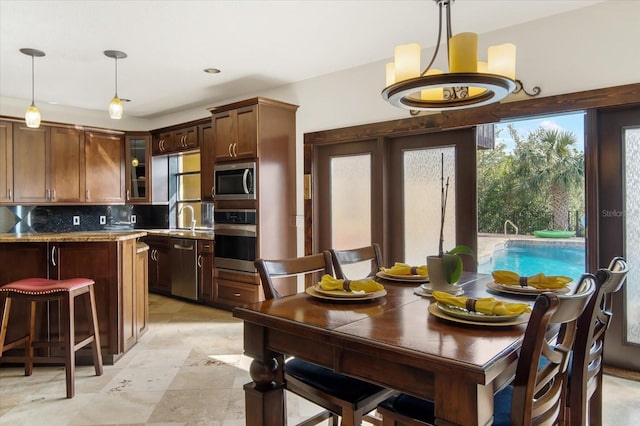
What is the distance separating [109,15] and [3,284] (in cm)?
218

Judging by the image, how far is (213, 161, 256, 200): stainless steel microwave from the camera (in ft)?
14.5

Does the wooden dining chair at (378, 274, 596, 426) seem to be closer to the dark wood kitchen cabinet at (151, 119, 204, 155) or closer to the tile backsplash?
the dark wood kitchen cabinet at (151, 119, 204, 155)

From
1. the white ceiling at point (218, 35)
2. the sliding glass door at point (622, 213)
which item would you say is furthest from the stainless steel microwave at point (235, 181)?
the sliding glass door at point (622, 213)

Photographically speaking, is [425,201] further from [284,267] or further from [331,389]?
[331,389]

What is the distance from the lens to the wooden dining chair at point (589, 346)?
4.92 ft

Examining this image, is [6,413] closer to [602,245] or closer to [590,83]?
[602,245]

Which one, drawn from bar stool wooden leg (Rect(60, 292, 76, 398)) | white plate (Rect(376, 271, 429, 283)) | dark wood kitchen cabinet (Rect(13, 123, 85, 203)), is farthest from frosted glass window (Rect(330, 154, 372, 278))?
dark wood kitchen cabinet (Rect(13, 123, 85, 203))

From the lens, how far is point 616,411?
2.42m

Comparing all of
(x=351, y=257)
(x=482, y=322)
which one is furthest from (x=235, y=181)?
(x=482, y=322)

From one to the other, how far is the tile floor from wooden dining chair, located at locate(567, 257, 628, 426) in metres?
0.89

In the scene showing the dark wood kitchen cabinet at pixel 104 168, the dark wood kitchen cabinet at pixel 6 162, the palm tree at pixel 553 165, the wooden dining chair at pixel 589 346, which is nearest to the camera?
the wooden dining chair at pixel 589 346

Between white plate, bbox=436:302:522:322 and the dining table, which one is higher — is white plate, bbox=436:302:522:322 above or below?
above

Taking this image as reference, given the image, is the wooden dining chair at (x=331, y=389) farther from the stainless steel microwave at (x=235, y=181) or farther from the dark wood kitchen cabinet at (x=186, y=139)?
the dark wood kitchen cabinet at (x=186, y=139)

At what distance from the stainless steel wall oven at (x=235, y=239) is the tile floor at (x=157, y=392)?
105cm
